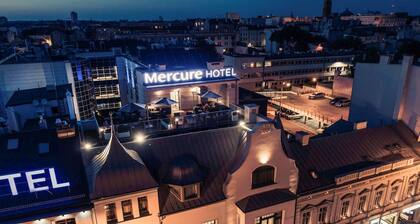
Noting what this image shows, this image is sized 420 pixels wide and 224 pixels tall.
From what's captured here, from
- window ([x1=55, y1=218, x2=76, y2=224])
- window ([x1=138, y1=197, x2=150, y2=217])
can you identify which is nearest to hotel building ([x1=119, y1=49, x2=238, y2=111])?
window ([x1=138, y1=197, x2=150, y2=217])

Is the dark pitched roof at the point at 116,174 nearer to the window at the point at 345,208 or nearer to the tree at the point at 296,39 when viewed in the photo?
the window at the point at 345,208

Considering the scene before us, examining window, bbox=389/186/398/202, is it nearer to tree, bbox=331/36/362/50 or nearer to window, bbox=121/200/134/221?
window, bbox=121/200/134/221

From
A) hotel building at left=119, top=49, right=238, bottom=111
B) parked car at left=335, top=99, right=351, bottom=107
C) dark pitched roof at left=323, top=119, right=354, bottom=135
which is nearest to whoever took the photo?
dark pitched roof at left=323, top=119, right=354, bottom=135

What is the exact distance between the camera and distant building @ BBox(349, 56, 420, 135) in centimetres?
3959

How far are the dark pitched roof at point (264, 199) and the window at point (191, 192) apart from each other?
4220 mm

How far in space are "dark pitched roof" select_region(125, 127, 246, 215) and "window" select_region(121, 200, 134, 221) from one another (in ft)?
8.28

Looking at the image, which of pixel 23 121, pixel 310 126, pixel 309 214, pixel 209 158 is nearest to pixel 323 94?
pixel 310 126

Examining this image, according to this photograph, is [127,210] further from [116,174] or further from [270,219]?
[270,219]

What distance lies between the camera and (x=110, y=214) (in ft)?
76.2

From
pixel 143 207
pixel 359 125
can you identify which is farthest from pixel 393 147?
pixel 143 207

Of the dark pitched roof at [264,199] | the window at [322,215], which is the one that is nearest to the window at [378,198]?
the window at [322,215]

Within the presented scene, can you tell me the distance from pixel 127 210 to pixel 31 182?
25.3 ft

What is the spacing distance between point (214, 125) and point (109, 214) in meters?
13.0

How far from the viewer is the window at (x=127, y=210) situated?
23375mm
